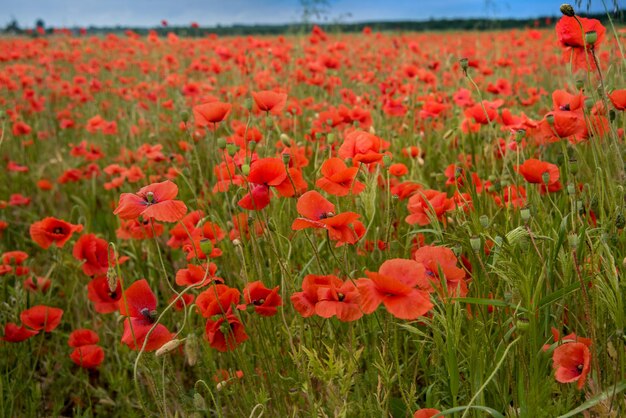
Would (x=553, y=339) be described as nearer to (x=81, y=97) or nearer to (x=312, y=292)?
(x=312, y=292)

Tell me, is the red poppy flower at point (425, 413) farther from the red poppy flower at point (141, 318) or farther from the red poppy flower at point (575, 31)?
the red poppy flower at point (575, 31)

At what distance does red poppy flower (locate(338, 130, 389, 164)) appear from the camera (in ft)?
4.67

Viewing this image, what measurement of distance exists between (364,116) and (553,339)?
1.32 meters

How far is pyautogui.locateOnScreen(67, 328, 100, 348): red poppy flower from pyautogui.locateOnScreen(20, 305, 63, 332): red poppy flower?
7 centimetres

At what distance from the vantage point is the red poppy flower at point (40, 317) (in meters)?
1.72

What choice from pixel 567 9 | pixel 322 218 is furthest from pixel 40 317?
pixel 567 9

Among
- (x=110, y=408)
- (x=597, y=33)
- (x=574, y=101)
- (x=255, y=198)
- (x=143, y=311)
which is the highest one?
(x=597, y=33)

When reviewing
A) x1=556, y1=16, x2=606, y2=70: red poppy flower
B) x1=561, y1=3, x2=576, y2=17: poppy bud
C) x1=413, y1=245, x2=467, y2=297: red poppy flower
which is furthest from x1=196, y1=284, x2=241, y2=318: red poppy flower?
x1=556, y1=16, x2=606, y2=70: red poppy flower

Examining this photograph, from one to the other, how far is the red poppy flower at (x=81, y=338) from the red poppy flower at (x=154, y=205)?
626 mm

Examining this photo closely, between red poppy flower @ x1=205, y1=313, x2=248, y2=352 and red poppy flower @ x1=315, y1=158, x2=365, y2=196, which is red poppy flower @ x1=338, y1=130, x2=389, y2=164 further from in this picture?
red poppy flower @ x1=205, y1=313, x2=248, y2=352

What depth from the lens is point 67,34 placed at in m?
8.79

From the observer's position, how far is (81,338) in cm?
177

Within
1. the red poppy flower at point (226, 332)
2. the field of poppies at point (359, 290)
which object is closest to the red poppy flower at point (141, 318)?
the field of poppies at point (359, 290)

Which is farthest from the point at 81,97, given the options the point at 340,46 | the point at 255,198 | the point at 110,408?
the point at 255,198
